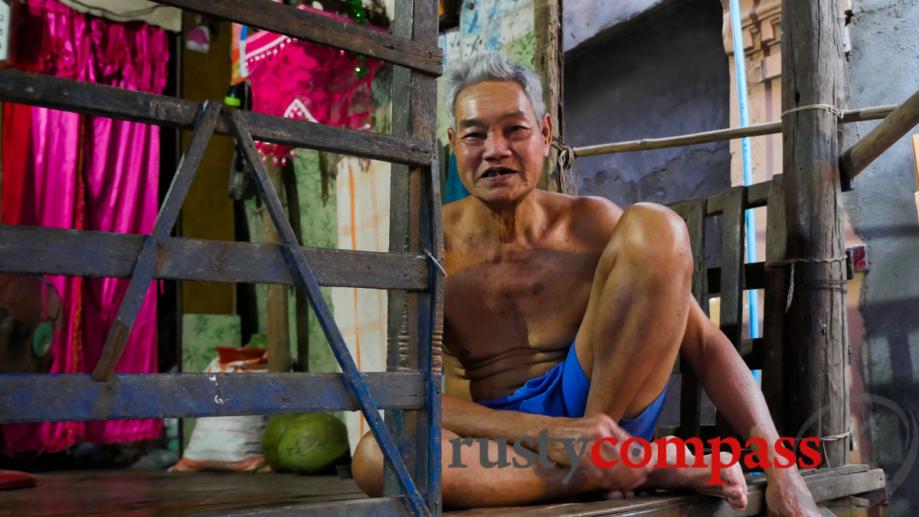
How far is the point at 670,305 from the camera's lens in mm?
2141

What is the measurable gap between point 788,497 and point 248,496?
2.16 meters

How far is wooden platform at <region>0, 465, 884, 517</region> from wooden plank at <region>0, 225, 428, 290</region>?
46 cm

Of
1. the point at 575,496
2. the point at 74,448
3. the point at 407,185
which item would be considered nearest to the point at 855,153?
the point at 575,496

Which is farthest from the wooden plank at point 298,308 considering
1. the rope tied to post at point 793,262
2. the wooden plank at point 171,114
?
the wooden plank at point 171,114

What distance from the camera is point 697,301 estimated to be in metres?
3.34

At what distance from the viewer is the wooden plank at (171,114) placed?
54.0 inches

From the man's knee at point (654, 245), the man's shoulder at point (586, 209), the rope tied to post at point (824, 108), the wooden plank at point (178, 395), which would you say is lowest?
the wooden plank at point (178, 395)

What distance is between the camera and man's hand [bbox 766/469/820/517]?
7.42ft

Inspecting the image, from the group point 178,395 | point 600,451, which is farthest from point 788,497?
point 178,395

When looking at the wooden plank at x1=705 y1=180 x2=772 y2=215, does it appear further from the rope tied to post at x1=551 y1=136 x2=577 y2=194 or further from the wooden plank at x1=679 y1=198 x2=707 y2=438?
the rope tied to post at x1=551 y1=136 x2=577 y2=194

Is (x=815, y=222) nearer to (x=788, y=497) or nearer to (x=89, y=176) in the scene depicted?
(x=788, y=497)

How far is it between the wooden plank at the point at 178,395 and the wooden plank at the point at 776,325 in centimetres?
182

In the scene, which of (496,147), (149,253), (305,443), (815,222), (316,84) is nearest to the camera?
(149,253)

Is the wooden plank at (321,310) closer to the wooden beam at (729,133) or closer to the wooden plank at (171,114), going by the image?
the wooden plank at (171,114)
